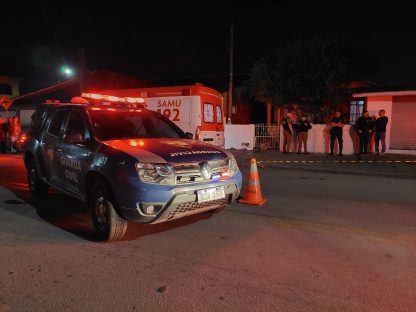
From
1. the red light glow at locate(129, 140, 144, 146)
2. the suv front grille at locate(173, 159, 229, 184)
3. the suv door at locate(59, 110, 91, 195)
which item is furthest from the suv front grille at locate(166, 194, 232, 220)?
the suv door at locate(59, 110, 91, 195)

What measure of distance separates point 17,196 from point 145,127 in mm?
3362

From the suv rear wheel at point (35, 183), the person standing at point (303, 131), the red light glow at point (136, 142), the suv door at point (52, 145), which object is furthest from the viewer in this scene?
the person standing at point (303, 131)

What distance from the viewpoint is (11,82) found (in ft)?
164

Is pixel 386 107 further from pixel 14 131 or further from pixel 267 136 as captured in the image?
pixel 14 131

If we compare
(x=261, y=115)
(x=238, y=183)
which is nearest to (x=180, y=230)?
(x=238, y=183)

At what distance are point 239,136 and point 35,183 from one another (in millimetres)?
12878

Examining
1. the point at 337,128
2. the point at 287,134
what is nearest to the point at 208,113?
the point at 287,134

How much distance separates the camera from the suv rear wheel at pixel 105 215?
4746 mm

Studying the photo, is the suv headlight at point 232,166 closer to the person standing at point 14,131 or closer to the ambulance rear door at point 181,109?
the ambulance rear door at point 181,109

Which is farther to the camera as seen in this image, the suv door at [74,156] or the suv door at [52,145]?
the suv door at [52,145]

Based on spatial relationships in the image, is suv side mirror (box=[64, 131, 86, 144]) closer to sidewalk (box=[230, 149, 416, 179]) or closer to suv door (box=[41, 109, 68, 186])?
suv door (box=[41, 109, 68, 186])

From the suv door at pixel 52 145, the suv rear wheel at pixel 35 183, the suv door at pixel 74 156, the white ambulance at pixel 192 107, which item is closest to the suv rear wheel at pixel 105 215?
the suv door at pixel 74 156

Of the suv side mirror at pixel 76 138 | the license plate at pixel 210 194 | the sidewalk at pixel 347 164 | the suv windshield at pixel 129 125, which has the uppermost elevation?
the suv windshield at pixel 129 125

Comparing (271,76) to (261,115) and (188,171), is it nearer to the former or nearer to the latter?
(261,115)
